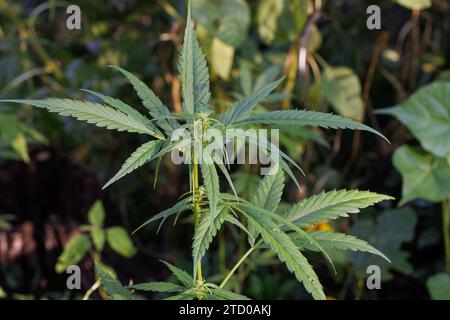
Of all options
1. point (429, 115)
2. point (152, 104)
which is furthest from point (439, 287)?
point (152, 104)

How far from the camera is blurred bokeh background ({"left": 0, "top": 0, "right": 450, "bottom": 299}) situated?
5.02ft

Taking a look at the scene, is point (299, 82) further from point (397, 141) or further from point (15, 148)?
point (15, 148)

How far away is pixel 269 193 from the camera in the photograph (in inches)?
35.6

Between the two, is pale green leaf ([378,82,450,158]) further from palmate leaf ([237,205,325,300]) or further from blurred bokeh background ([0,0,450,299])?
palmate leaf ([237,205,325,300])

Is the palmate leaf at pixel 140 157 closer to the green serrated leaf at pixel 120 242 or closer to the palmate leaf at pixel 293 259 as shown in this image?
the palmate leaf at pixel 293 259

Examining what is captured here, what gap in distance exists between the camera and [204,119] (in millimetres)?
705

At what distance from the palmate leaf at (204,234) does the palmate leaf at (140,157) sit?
0.28 feet

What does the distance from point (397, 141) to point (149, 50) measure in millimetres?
721

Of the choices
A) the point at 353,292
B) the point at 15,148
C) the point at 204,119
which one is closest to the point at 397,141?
the point at 353,292

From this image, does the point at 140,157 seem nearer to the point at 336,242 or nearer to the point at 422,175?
the point at 336,242

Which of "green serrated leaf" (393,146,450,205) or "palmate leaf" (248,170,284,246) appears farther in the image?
"green serrated leaf" (393,146,450,205)

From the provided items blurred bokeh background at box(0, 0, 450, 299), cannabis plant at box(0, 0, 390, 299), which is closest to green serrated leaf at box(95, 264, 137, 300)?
cannabis plant at box(0, 0, 390, 299)

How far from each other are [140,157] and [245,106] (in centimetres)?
15

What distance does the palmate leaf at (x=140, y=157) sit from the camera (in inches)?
25.8
